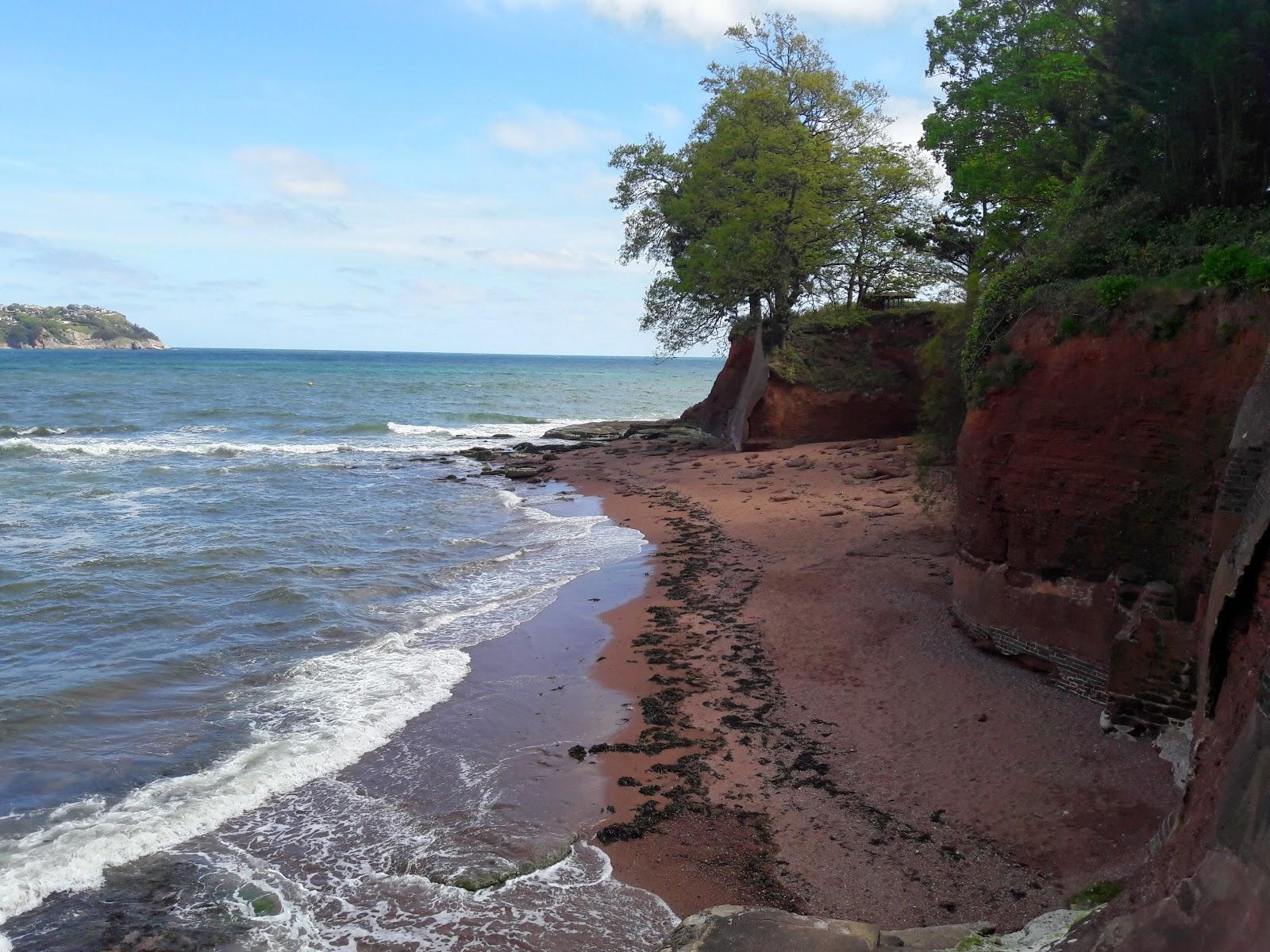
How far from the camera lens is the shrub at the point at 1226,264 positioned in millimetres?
8891

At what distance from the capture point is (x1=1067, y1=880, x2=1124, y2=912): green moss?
641cm

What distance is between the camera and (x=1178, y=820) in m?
5.83

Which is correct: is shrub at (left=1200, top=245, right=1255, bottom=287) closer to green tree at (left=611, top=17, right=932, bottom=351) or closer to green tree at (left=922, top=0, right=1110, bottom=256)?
green tree at (left=922, top=0, right=1110, bottom=256)

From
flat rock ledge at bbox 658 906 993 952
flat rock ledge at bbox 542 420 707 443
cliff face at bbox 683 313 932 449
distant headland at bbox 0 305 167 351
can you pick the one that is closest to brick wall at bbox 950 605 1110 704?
flat rock ledge at bbox 658 906 993 952

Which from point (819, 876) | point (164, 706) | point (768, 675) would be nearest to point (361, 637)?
point (164, 706)

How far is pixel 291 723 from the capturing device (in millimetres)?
10711

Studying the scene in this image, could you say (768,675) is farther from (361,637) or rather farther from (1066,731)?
(361,637)

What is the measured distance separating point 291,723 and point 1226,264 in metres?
10.9

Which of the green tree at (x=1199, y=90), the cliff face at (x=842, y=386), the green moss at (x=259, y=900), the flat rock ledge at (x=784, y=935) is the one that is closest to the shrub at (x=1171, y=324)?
the green tree at (x=1199, y=90)

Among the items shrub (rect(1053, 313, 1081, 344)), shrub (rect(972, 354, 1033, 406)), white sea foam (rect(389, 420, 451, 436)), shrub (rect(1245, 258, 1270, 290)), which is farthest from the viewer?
white sea foam (rect(389, 420, 451, 436))

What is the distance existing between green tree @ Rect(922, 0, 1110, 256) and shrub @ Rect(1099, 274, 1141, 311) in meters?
5.68

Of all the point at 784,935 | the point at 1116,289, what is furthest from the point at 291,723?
the point at 1116,289

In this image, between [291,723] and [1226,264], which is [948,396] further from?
[291,723]

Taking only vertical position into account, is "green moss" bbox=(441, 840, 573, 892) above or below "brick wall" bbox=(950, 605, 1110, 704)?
below
